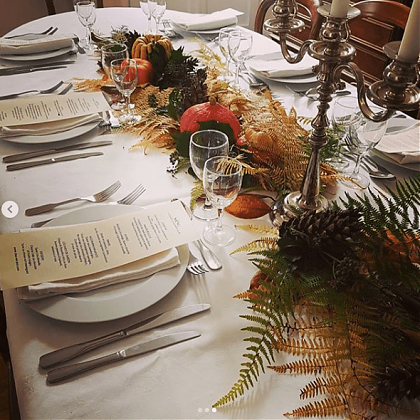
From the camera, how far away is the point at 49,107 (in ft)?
4.01

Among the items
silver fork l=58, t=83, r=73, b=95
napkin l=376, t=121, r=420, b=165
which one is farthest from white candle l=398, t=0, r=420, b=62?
silver fork l=58, t=83, r=73, b=95

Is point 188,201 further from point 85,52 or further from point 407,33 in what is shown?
point 85,52

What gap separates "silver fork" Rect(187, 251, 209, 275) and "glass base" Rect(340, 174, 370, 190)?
399mm

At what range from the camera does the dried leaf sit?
0.93m

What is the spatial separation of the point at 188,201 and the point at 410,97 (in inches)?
19.6

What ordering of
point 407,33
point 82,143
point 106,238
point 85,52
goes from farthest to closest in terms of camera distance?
point 85,52 → point 82,143 → point 106,238 → point 407,33

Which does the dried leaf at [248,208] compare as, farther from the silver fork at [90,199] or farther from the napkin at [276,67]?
the napkin at [276,67]

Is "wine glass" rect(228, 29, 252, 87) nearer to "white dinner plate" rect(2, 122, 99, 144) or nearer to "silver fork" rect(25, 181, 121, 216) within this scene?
"white dinner plate" rect(2, 122, 99, 144)

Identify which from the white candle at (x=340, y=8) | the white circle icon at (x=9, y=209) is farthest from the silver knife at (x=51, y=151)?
the white candle at (x=340, y=8)

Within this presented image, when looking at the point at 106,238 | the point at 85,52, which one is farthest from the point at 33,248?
the point at 85,52

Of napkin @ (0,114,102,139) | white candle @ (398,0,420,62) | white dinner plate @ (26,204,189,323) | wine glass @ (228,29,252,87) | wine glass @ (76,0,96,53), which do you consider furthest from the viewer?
wine glass @ (76,0,96,53)

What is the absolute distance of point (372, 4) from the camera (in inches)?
68.4

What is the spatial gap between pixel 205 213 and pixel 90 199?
0.24 m

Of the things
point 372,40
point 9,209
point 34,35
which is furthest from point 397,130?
point 372,40
